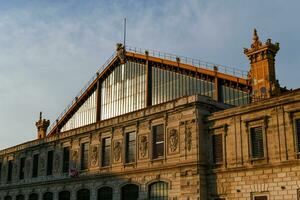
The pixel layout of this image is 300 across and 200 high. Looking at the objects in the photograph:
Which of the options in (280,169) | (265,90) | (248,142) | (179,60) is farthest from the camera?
(179,60)

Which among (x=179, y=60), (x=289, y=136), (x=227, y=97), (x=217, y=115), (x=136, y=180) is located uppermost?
(x=179, y=60)

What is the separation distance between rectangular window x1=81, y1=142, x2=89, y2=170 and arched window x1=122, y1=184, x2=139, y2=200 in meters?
7.03

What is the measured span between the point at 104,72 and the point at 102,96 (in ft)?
12.0

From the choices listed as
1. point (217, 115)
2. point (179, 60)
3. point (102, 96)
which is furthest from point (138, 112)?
point (102, 96)

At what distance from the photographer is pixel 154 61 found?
62.8 m

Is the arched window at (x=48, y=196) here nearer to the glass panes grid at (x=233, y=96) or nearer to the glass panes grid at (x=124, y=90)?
the glass panes grid at (x=124, y=90)

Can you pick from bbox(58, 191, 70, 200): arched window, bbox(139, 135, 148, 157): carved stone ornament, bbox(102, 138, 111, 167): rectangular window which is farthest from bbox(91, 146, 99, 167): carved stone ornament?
bbox(139, 135, 148, 157): carved stone ornament

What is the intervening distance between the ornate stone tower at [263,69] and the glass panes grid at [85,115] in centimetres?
2726

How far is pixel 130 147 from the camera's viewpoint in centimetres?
4331

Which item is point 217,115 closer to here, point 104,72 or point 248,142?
point 248,142

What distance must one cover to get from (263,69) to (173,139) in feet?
62.1

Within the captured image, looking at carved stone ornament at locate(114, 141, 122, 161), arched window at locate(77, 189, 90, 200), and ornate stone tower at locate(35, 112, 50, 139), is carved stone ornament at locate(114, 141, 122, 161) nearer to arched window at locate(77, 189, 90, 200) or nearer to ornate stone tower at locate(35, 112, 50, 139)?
arched window at locate(77, 189, 90, 200)

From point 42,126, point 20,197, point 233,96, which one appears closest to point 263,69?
point 233,96

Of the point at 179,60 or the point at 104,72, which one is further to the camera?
the point at 104,72
